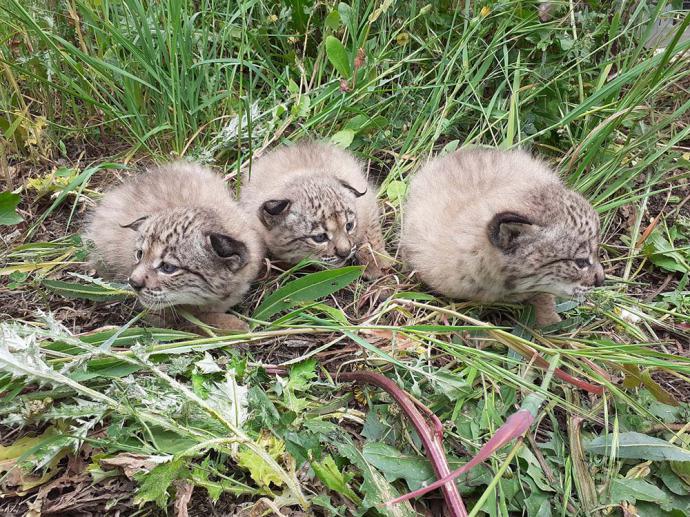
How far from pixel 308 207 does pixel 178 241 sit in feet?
3.05

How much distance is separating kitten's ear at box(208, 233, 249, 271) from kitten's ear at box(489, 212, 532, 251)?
4.63 feet

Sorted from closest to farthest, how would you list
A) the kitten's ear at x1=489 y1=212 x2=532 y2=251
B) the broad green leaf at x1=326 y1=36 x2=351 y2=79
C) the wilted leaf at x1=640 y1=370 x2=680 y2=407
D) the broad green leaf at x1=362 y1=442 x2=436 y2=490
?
1. the broad green leaf at x1=362 y1=442 x2=436 y2=490
2. the wilted leaf at x1=640 y1=370 x2=680 y2=407
3. the kitten's ear at x1=489 y1=212 x2=532 y2=251
4. the broad green leaf at x1=326 y1=36 x2=351 y2=79

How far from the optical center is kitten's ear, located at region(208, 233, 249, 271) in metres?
3.13

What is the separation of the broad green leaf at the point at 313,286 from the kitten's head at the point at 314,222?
60 centimetres

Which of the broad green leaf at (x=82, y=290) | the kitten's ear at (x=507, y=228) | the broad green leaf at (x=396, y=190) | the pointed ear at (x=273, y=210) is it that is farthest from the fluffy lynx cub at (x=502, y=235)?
the broad green leaf at (x=82, y=290)

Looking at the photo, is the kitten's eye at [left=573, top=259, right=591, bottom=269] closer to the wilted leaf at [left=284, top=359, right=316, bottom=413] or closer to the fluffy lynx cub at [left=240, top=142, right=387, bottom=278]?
the fluffy lynx cub at [left=240, top=142, right=387, bottom=278]

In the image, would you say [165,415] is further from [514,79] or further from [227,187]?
[514,79]

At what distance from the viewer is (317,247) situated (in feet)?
12.6

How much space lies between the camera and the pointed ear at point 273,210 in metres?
3.65

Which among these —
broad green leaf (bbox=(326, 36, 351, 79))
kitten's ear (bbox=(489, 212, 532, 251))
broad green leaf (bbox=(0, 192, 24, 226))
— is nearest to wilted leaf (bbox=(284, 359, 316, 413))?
kitten's ear (bbox=(489, 212, 532, 251))

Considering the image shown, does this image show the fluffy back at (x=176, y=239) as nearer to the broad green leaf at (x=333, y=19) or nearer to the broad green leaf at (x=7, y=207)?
the broad green leaf at (x=7, y=207)

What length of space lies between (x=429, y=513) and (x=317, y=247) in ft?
6.24

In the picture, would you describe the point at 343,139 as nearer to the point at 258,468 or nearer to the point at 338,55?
the point at 338,55

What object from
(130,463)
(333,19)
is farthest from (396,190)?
(130,463)
